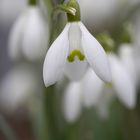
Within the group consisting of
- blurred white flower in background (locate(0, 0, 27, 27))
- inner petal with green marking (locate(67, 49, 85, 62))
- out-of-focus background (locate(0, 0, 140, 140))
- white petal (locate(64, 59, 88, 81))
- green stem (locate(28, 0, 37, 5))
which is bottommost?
blurred white flower in background (locate(0, 0, 27, 27))

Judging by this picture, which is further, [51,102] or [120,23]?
[120,23]

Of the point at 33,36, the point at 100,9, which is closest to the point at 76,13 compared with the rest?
the point at 33,36

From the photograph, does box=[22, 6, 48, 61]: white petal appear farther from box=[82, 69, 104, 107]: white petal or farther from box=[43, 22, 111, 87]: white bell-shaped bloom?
box=[43, 22, 111, 87]: white bell-shaped bloom

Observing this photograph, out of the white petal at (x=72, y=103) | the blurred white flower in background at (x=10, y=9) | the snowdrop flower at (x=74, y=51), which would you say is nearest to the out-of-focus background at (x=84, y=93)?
the white petal at (x=72, y=103)


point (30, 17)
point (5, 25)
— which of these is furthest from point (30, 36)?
point (5, 25)

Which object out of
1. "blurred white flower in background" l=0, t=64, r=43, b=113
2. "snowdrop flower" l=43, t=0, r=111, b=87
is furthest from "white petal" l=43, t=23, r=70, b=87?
"blurred white flower in background" l=0, t=64, r=43, b=113

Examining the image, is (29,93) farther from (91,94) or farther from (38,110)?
(91,94)

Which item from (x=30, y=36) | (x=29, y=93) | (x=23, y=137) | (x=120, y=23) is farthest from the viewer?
(x=23, y=137)
